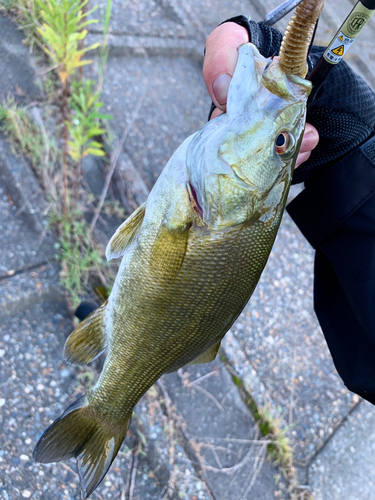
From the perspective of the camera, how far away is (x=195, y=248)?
136 cm

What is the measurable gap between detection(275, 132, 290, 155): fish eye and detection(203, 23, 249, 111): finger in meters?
0.31

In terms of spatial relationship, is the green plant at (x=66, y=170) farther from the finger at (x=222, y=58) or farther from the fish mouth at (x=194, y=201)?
the fish mouth at (x=194, y=201)

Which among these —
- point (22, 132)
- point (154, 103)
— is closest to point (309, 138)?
point (22, 132)

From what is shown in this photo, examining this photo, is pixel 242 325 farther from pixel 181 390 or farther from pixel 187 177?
pixel 187 177

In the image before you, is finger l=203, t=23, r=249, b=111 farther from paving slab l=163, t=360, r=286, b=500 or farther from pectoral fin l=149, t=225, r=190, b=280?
paving slab l=163, t=360, r=286, b=500

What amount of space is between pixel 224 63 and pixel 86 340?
49.7 inches

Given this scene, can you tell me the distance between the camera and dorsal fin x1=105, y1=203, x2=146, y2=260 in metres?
1.50

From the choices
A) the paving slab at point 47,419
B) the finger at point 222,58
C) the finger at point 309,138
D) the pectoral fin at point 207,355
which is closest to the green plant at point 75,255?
the paving slab at point 47,419

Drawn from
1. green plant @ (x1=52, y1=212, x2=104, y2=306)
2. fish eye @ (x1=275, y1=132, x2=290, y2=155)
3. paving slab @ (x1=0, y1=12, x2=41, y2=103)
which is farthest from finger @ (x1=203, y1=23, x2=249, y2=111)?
paving slab @ (x1=0, y1=12, x2=41, y2=103)

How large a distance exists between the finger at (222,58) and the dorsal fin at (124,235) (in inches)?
21.3

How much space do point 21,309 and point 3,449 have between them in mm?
719

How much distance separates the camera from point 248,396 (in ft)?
7.88

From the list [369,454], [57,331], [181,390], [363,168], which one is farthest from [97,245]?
[369,454]

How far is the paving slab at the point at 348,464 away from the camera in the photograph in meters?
2.32
